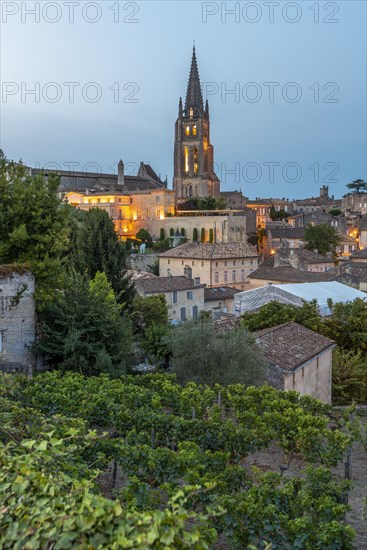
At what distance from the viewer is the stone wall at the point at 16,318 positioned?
52.1 feet

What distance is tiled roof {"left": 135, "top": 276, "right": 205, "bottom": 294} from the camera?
35356mm

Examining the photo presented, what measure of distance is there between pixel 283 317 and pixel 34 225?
41.2 feet

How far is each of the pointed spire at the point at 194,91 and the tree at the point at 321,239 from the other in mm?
57062

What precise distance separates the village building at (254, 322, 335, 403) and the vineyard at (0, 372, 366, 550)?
2.25 meters

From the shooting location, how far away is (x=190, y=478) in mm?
7902

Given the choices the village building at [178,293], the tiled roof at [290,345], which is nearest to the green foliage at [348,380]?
the tiled roof at [290,345]

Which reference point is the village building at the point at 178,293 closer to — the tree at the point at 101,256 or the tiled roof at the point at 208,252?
the tiled roof at the point at 208,252

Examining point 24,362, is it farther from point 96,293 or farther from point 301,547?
point 301,547

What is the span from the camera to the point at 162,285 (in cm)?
3675

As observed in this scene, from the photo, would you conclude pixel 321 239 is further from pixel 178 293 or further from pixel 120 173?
→ pixel 120 173

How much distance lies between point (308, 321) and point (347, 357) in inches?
110

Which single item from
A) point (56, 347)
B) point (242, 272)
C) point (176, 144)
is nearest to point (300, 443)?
point (56, 347)

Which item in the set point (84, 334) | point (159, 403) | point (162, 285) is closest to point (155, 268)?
point (162, 285)

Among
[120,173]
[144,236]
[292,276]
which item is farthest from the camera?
[120,173]
